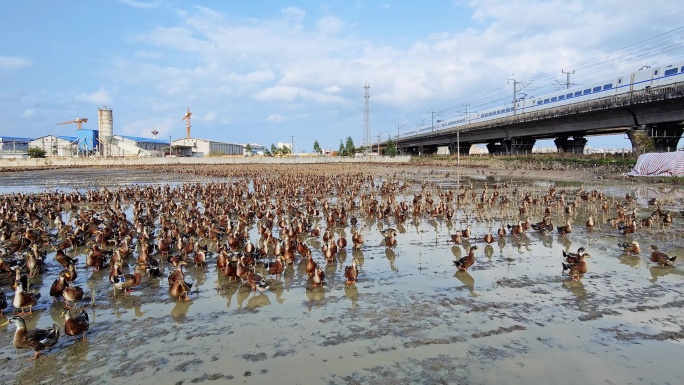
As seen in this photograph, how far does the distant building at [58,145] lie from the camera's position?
10675 centimetres

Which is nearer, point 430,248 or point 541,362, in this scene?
point 541,362

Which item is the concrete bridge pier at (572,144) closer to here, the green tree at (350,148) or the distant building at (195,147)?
the green tree at (350,148)

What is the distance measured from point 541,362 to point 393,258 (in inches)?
242

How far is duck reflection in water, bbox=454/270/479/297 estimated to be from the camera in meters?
9.70

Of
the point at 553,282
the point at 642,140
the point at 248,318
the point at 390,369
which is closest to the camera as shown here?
the point at 390,369

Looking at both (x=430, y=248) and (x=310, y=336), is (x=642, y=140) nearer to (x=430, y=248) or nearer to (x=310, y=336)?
(x=430, y=248)

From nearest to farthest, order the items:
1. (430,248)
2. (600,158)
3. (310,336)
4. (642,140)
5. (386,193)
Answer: (310,336), (430,248), (386,193), (642,140), (600,158)

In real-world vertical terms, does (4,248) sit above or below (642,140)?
below

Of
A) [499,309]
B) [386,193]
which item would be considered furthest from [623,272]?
[386,193]

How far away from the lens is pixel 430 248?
13680 millimetres

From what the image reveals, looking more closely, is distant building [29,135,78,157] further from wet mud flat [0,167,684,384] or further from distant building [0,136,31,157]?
wet mud flat [0,167,684,384]

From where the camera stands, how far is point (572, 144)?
62.5 m

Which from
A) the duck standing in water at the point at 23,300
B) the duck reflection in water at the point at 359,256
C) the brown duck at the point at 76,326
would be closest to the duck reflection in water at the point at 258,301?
the brown duck at the point at 76,326

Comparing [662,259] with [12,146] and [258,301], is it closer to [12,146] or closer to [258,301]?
[258,301]
